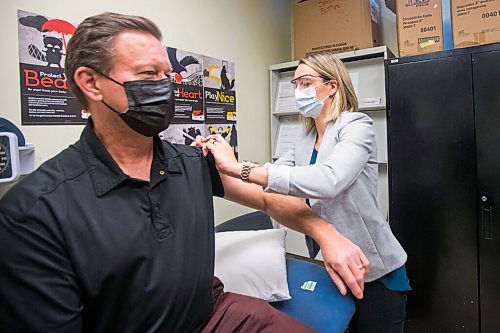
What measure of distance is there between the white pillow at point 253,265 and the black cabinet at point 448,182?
106 centimetres

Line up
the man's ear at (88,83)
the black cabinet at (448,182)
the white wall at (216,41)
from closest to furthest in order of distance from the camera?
the man's ear at (88,83), the white wall at (216,41), the black cabinet at (448,182)

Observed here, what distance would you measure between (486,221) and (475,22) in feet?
3.82

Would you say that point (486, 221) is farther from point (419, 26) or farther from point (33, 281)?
point (33, 281)

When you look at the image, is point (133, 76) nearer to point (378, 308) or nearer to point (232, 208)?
point (378, 308)

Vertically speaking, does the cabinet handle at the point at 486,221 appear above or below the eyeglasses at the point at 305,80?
below

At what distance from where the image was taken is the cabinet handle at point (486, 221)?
2057 mm

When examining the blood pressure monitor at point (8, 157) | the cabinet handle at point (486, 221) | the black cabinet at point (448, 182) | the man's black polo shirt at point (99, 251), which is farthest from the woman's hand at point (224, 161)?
the cabinet handle at point (486, 221)

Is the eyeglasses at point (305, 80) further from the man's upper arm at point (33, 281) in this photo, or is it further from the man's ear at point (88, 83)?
the man's upper arm at point (33, 281)

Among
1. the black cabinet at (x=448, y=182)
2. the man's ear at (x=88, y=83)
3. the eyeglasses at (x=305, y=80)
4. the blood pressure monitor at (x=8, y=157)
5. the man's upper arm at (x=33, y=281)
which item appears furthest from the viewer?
the black cabinet at (x=448, y=182)

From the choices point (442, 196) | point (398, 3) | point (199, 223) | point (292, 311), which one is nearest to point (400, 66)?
point (398, 3)

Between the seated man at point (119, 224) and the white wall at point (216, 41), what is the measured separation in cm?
74

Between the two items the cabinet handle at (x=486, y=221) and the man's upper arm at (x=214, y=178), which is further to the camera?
the cabinet handle at (x=486, y=221)

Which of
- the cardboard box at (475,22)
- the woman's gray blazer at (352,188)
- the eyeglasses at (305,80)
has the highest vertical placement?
the cardboard box at (475,22)

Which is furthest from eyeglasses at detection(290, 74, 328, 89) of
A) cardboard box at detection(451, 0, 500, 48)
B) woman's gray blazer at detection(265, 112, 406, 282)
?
cardboard box at detection(451, 0, 500, 48)
